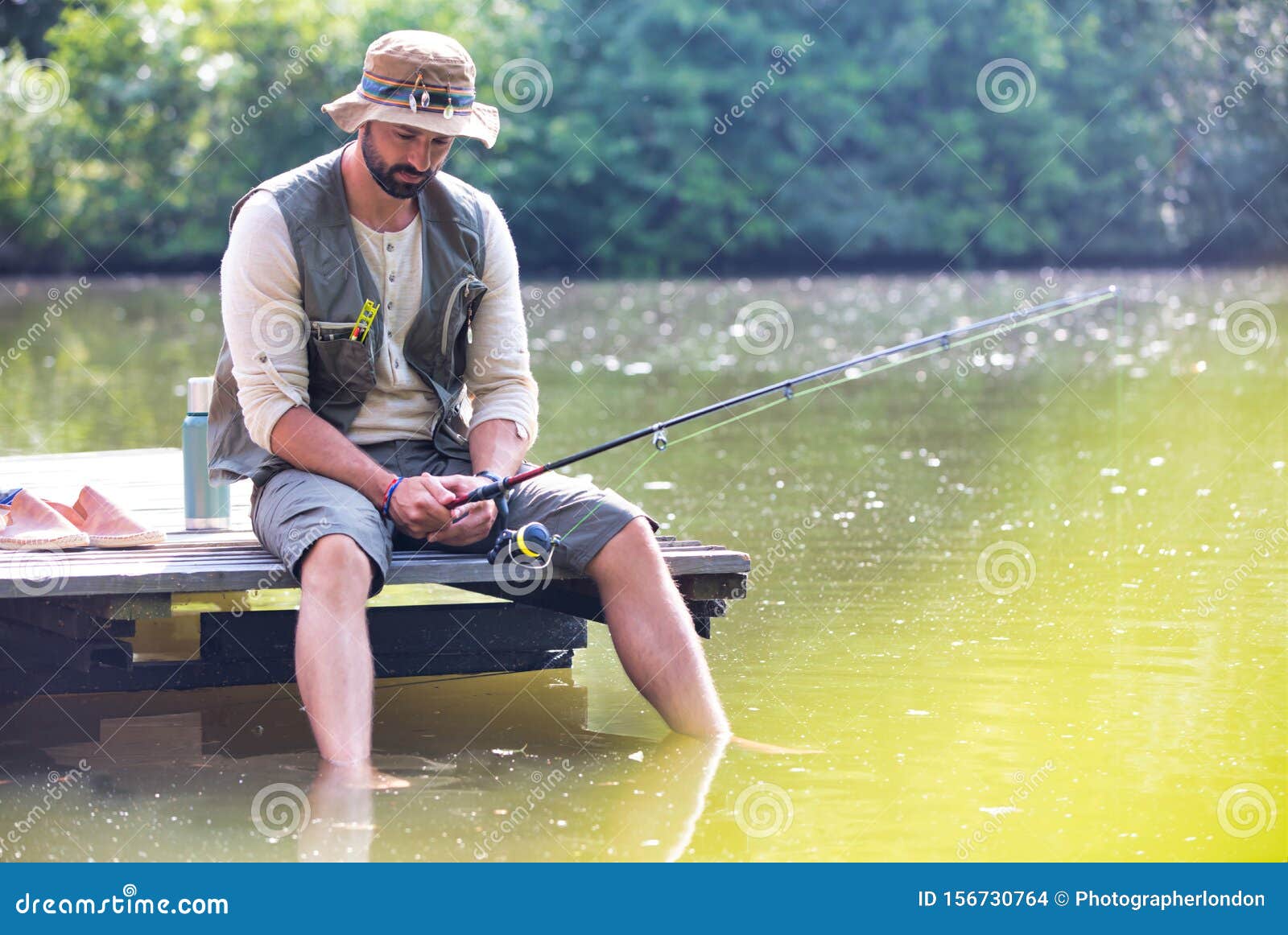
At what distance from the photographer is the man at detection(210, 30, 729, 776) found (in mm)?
3834

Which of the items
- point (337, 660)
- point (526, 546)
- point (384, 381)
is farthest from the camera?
point (384, 381)

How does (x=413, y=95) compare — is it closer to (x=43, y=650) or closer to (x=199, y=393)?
(x=199, y=393)

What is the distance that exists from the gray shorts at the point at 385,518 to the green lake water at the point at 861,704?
44 centimetres

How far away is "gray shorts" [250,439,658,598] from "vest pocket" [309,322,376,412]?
119 millimetres

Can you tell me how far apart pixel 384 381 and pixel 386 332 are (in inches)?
4.3

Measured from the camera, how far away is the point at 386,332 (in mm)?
3994

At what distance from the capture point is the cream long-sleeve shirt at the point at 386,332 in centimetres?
387

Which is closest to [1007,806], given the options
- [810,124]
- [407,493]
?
[407,493]

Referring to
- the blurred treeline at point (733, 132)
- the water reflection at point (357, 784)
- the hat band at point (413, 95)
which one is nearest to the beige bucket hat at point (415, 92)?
the hat band at point (413, 95)

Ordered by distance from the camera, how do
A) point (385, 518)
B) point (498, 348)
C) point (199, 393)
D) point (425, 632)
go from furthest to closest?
1. point (199, 393)
2. point (425, 632)
3. point (498, 348)
4. point (385, 518)

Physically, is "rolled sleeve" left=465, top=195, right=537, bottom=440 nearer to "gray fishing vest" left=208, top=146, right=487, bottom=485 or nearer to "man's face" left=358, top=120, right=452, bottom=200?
"gray fishing vest" left=208, top=146, right=487, bottom=485

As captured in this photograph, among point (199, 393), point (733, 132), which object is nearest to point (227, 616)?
point (199, 393)

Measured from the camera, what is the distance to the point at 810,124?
33406 mm
